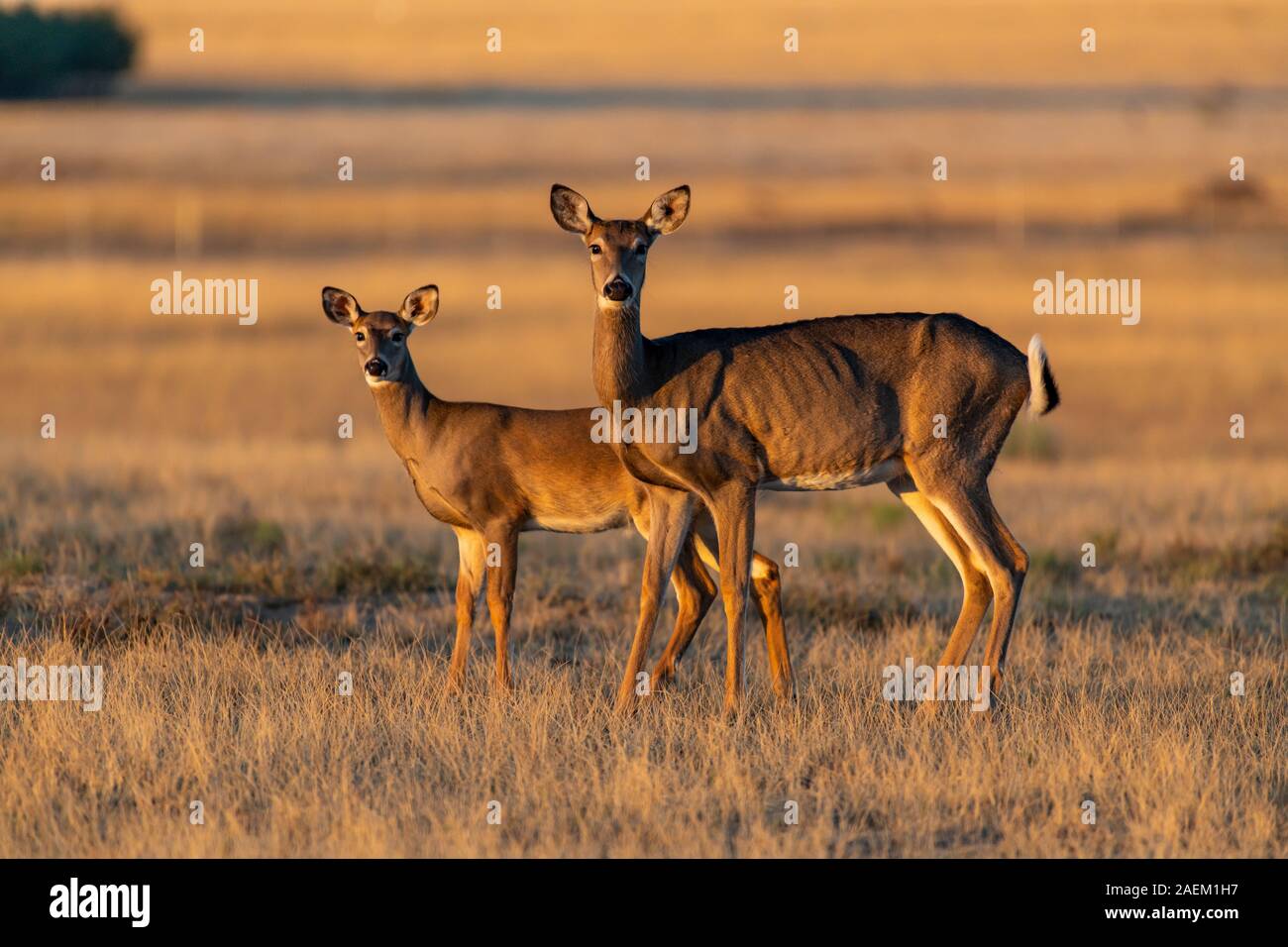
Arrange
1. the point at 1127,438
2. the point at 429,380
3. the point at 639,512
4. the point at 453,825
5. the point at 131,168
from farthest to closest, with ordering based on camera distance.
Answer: the point at 131,168 → the point at 429,380 → the point at 1127,438 → the point at 639,512 → the point at 453,825

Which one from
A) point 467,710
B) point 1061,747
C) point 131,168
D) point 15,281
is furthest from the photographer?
point 131,168

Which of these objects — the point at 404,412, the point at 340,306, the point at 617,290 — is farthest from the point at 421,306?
the point at 617,290

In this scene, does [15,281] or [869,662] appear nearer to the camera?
[869,662]

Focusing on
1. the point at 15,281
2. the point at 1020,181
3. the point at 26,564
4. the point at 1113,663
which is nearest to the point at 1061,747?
the point at 1113,663

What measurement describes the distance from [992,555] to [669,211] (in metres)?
2.48

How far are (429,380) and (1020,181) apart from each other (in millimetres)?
39622

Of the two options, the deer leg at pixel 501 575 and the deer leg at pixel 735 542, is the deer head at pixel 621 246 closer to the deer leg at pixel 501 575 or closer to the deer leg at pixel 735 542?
the deer leg at pixel 735 542

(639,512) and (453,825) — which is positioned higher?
(639,512)

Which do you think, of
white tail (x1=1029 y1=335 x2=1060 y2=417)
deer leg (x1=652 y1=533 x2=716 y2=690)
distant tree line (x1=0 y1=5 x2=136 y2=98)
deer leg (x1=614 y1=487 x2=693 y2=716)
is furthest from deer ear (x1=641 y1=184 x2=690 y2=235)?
distant tree line (x1=0 y1=5 x2=136 y2=98)

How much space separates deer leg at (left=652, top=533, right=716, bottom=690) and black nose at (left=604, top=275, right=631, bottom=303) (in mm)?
1560

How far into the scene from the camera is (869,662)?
11.0m

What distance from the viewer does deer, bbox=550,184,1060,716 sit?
987 centimetres

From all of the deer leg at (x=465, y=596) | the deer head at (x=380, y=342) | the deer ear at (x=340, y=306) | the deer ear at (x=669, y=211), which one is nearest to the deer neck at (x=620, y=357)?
the deer ear at (x=669, y=211)

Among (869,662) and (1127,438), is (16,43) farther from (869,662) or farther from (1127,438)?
(869,662)
